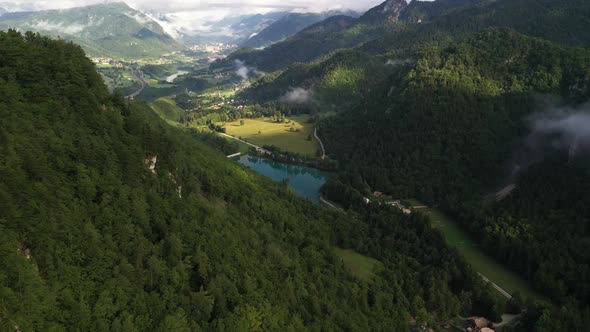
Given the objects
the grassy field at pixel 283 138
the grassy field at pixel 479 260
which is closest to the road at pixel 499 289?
the grassy field at pixel 479 260

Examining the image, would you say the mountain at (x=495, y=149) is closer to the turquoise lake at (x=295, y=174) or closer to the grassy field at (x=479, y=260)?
the grassy field at (x=479, y=260)

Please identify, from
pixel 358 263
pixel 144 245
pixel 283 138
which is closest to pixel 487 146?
pixel 358 263

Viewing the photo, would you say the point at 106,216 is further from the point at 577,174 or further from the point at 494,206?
the point at 577,174

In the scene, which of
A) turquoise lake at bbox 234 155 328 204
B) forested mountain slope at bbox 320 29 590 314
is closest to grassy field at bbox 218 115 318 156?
forested mountain slope at bbox 320 29 590 314

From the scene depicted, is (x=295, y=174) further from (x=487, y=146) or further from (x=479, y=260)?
(x=479, y=260)

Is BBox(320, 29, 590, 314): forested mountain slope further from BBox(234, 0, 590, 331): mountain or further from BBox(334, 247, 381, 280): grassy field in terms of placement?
BBox(334, 247, 381, 280): grassy field
